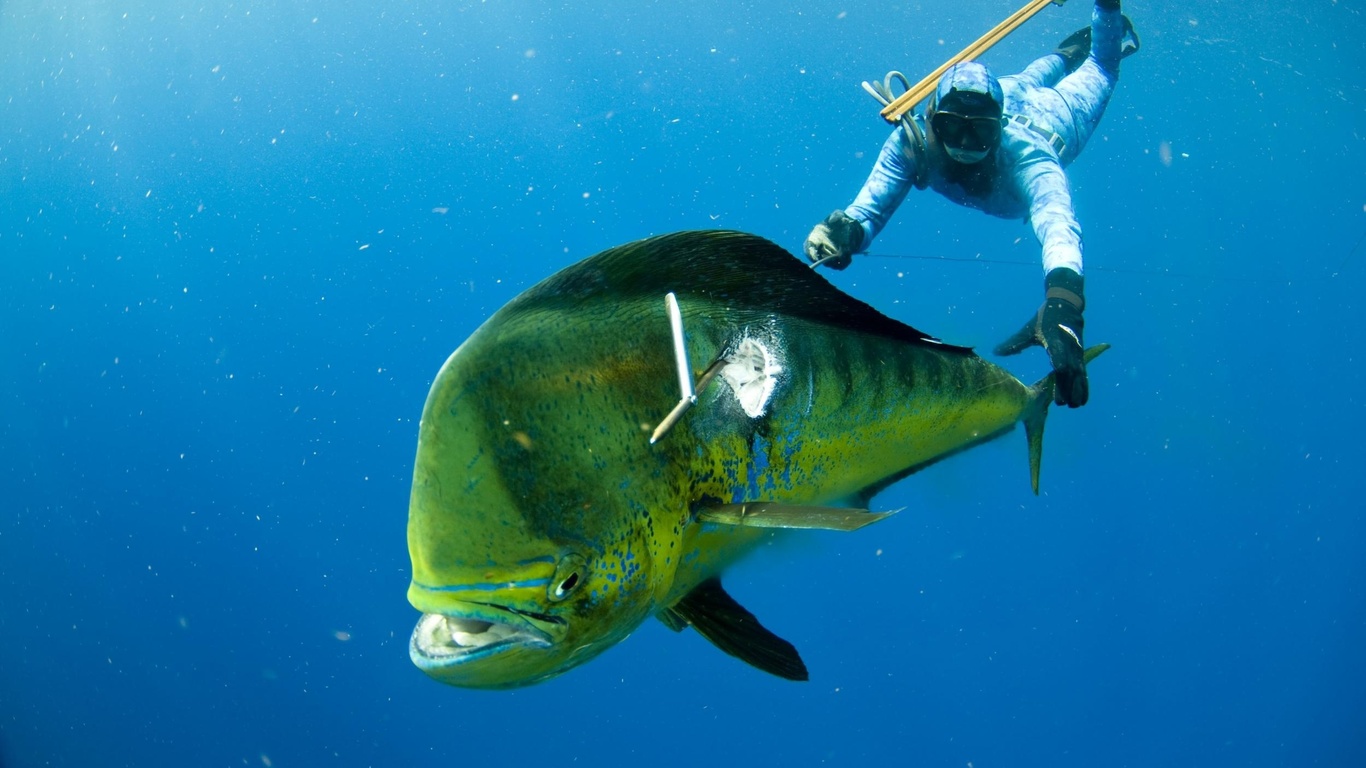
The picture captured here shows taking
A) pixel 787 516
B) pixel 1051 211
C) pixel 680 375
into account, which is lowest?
pixel 1051 211

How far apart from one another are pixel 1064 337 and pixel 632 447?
2063mm

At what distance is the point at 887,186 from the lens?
4.20 metres

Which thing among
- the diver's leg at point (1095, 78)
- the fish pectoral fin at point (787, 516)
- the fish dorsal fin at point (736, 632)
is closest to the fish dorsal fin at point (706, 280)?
the fish pectoral fin at point (787, 516)

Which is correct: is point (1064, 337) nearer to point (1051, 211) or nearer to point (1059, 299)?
point (1059, 299)

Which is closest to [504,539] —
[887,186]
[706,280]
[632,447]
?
[632,447]

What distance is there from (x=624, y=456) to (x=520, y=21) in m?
17.2

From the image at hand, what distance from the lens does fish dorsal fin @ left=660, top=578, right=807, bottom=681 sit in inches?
59.5

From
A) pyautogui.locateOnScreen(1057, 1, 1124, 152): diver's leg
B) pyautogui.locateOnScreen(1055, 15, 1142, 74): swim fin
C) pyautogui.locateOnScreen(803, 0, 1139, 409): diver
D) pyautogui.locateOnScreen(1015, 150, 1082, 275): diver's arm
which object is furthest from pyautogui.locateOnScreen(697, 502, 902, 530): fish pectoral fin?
pyautogui.locateOnScreen(1055, 15, 1142, 74): swim fin

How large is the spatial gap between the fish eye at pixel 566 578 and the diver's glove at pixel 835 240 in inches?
105

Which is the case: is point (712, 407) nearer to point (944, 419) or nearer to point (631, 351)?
point (631, 351)

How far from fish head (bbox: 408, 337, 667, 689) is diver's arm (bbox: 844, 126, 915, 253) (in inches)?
132

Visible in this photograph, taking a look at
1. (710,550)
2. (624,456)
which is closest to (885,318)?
(710,550)

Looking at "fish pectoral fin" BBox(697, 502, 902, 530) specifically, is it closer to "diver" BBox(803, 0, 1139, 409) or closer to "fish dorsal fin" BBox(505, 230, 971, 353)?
"fish dorsal fin" BBox(505, 230, 971, 353)

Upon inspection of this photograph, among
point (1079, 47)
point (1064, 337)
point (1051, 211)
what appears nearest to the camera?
point (1064, 337)
